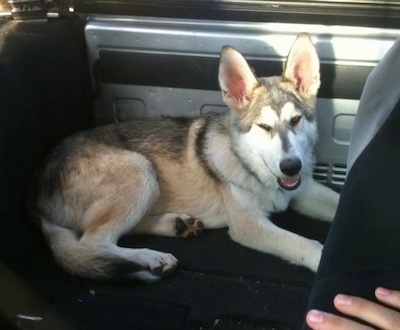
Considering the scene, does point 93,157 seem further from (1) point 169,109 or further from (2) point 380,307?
(2) point 380,307

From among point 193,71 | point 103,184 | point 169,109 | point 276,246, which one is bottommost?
point 276,246

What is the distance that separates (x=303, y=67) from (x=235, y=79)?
0.85 ft

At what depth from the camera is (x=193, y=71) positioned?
239cm

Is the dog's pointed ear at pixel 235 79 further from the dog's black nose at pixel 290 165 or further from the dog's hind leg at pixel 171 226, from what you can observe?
the dog's hind leg at pixel 171 226

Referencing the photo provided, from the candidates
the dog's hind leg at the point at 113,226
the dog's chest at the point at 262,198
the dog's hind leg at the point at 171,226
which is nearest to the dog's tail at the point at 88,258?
the dog's hind leg at the point at 113,226

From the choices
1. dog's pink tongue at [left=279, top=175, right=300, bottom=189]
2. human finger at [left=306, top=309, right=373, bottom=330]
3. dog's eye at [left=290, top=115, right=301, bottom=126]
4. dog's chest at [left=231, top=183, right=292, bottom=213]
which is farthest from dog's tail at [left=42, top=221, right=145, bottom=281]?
human finger at [left=306, top=309, right=373, bottom=330]

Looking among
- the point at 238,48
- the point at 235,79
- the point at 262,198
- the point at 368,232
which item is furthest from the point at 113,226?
the point at 368,232

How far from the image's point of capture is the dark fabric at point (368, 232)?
1280 millimetres

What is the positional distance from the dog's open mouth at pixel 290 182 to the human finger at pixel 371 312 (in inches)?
46.4

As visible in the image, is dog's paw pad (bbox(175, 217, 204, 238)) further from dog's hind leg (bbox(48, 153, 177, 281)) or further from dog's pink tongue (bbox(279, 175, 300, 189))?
dog's pink tongue (bbox(279, 175, 300, 189))

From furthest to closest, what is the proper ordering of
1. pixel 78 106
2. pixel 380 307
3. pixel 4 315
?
pixel 78 106, pixel 4 315, pixel 380 307

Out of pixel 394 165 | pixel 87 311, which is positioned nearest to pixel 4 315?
pixel 87 311

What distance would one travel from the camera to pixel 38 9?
2.40 m

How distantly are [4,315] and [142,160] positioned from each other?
2.88ft
